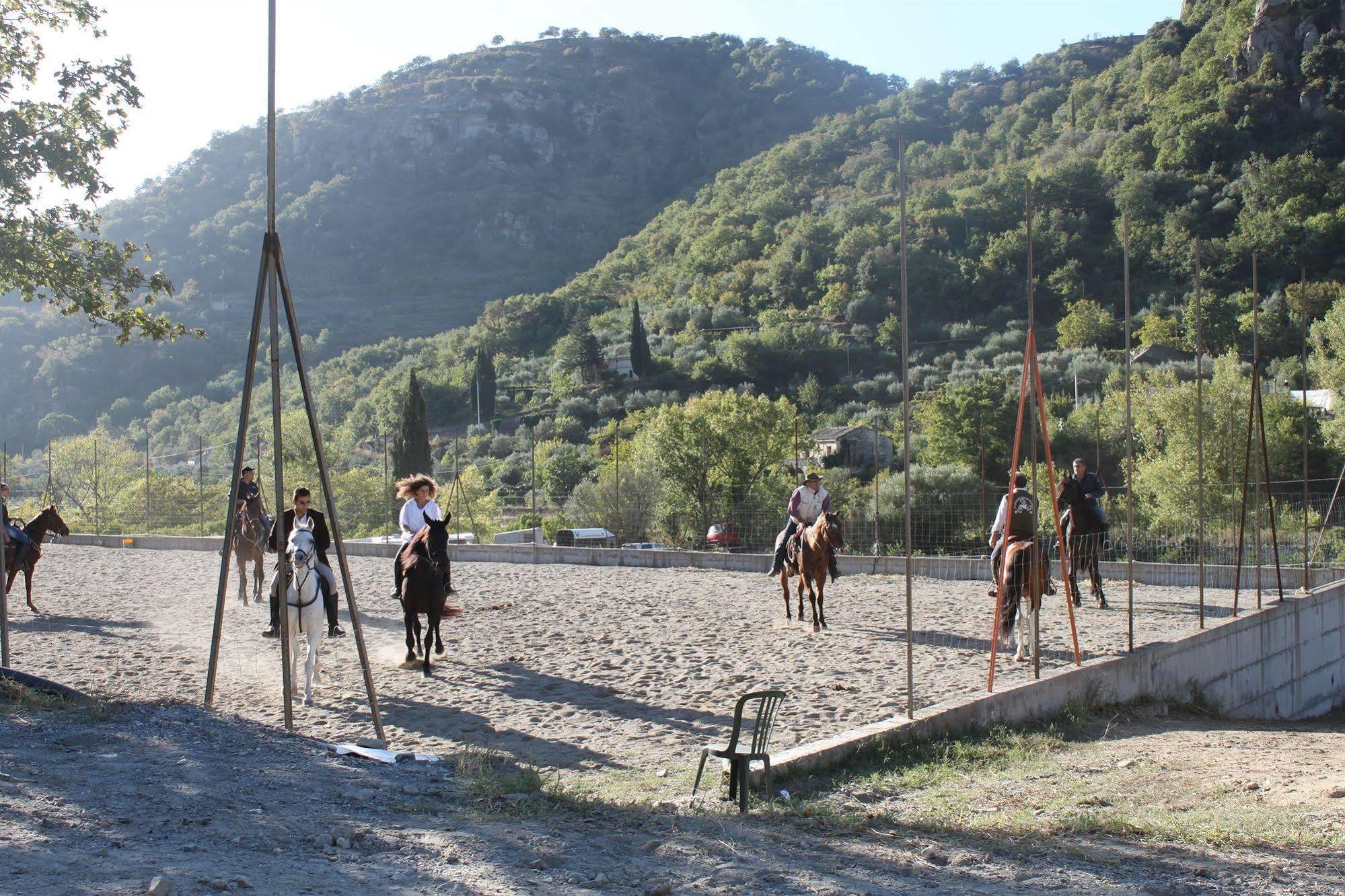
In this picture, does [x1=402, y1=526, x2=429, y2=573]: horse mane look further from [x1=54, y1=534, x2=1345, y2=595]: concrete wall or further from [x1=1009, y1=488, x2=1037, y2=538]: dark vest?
[x1=54, y1=534, x2=1345, y2=595]: concrete wall

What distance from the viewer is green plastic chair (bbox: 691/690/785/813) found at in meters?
6.76

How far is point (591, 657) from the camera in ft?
42.6

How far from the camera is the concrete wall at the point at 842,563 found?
19.9 meters

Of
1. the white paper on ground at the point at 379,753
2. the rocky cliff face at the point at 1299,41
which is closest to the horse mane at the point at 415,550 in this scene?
the white paper on ground at the point at 379,753

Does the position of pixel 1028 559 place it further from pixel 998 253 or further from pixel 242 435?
pixel 998 253

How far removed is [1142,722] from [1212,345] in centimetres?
7376

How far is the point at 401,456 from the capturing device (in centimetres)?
6625

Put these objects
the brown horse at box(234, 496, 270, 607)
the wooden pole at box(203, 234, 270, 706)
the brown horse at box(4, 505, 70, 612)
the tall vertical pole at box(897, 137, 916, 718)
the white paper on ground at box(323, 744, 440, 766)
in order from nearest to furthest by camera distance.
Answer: the white paper on ground at box(323, 744, 440, 766) < the wooden pole at box(203, 234, 270, 706) < the tall vertical pole at box(897, 137, 916, 718) < the brown horse at box(234, 496, 270, 607) < the brown horse at box(4, 505, 70, 612)

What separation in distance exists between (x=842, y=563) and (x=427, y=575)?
Answer: 13.0 m

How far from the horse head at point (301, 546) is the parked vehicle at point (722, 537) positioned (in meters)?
16.6

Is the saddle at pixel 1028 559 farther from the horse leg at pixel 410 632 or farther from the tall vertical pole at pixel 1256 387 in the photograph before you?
the horse leg at pixel 410 632

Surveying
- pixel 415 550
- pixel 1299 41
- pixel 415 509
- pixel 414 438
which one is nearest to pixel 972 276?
pixel 1299 41

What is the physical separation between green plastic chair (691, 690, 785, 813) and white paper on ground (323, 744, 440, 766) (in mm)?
Answer: 1791

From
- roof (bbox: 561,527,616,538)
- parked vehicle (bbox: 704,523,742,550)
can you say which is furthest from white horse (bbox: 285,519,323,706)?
roof (bbox: 561,527,616,538)
